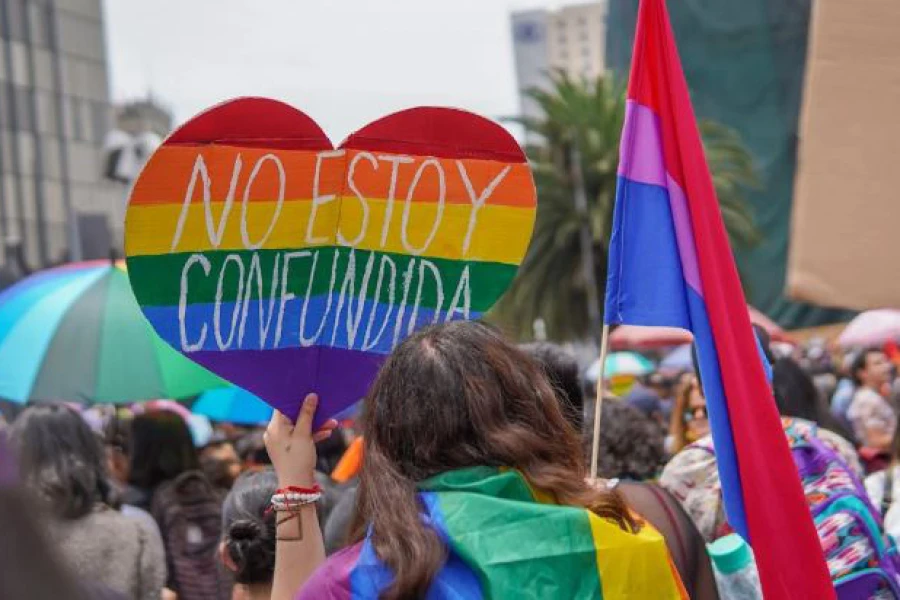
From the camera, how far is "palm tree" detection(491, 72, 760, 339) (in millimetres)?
29141

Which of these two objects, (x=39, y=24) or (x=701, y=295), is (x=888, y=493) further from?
(x=39, y=24)

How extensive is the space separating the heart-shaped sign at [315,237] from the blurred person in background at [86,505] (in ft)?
5.03

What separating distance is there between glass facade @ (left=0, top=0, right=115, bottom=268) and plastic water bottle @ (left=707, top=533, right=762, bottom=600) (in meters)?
55.6

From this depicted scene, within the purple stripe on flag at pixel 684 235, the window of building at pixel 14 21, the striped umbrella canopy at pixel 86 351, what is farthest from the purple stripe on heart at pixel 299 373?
the window of building at pixel 14 21

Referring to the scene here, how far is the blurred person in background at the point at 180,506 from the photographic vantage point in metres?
5.33

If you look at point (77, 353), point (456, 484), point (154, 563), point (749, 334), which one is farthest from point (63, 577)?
point (77, 353)

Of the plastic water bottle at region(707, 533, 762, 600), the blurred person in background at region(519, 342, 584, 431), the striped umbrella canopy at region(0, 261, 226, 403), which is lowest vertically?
the striped umbrella canopy at region(0, 261, 226, 403)

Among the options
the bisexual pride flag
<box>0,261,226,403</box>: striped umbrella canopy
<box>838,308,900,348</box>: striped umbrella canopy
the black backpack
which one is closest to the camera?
the bisexual pride flag

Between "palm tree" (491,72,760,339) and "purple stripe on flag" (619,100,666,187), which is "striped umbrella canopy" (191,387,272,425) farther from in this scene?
"palm tree" (491,72,760,339)

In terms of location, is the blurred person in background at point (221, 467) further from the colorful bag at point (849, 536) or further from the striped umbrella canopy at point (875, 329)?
the striped umbrella canopy at point (875, 329)

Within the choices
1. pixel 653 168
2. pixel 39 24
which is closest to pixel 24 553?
pixel 653 168

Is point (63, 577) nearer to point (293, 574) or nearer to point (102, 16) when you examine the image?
point (293, 574)

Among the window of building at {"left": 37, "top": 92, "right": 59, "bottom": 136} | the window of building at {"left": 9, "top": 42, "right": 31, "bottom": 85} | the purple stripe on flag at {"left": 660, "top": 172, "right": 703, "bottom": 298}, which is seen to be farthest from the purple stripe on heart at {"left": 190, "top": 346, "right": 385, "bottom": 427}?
the window of building at {"left": 37, "top": 92, "right": 59, "bottom": 136}

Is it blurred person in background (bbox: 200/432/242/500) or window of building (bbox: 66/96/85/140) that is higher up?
blurred person in background (bbox: 200/432/242/500)
